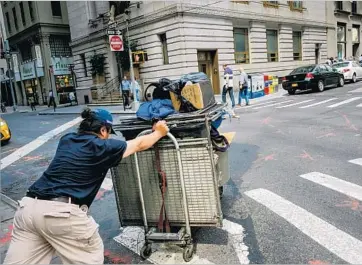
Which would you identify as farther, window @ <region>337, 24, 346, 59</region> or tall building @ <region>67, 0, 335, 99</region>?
window @ <region>337, 24, 346, 59</region>

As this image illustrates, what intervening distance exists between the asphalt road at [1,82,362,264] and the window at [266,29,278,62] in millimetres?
20743

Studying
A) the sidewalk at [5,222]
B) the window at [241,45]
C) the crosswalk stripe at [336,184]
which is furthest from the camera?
the window at [241,45]

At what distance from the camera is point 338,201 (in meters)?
4.69

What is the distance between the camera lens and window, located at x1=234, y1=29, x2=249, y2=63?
26.8 m

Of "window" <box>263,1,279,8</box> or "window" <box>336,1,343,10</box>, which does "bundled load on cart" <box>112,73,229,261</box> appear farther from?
"window" <box>336,1,343,10</box>

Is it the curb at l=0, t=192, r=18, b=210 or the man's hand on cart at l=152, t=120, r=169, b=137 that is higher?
the man's hand on cart at l=152, t=120, r=169, b=137

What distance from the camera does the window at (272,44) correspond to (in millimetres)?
29422

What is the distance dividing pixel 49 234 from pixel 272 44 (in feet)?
98.5

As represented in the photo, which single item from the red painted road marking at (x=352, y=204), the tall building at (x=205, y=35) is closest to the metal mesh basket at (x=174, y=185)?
the red painted road marking at (x=352, y=204)

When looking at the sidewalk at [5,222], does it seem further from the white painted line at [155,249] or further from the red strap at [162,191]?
the red strap at [162,191]

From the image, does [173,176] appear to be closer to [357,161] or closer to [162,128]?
[162,128]

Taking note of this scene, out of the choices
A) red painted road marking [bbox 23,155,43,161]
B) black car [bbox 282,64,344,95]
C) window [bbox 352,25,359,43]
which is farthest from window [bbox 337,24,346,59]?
red painted road marking [bbox 23,155,43,161]

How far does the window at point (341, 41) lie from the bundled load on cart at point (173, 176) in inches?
1638

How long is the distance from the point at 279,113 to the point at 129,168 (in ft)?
34.7
